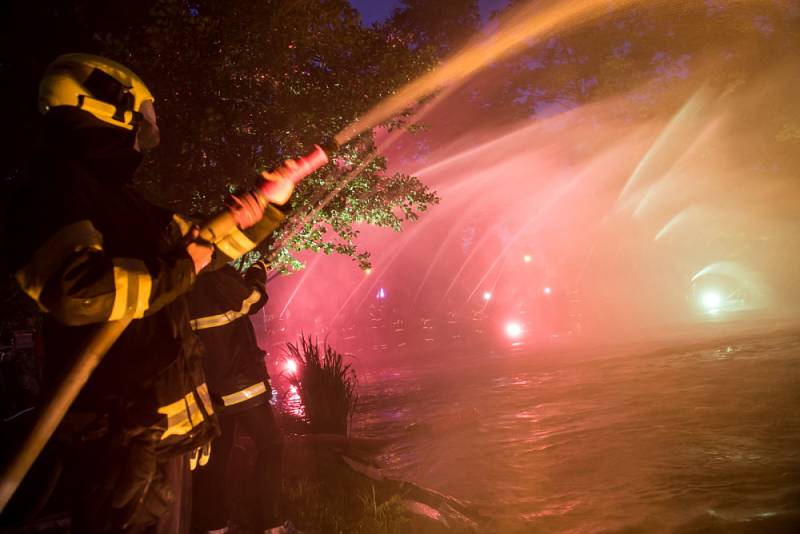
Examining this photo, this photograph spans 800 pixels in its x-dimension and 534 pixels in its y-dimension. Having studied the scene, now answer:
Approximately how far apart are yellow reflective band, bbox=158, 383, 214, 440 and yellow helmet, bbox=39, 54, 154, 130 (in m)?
1.06

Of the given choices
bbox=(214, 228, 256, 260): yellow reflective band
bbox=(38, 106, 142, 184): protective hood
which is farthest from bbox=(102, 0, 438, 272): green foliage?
bbox=(214, 228, 256, 260): yellow reflective band

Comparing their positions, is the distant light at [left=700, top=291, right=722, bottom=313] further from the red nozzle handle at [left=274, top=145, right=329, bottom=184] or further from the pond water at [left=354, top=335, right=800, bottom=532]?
the red nozzle handle at [left=274, top=145, right=329, bottom=184]

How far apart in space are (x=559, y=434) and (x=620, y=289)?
29421 millimetres

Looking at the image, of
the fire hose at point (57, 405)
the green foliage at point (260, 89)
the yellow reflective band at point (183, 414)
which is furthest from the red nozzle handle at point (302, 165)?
the green foliage at point (260, 89)

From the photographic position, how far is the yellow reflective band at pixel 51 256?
1.48m

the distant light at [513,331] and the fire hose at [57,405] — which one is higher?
the distant light at [513,331]

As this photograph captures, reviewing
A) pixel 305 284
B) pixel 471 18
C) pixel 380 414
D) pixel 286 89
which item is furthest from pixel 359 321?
pixel 286 89

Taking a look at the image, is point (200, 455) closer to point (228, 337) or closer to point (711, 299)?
point (228, 337)

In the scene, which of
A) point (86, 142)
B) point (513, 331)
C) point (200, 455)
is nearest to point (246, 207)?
point (86, 142)

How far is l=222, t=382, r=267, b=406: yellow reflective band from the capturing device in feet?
10.2

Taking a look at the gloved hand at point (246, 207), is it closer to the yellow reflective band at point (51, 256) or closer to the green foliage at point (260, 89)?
the yellow reflective band at point (51, 256)

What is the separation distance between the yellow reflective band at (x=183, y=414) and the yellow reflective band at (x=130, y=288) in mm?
399

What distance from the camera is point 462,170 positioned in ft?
87.9

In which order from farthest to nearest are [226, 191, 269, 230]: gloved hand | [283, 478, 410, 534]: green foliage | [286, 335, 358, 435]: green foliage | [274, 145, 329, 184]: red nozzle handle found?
[286, 335, 358, 435]: green foliage, [283, 478, 410, 534]: green foliage, [274, 145, 329, 184]: red nozzle handle, [226, 191, 269, 230]: gloved hand
